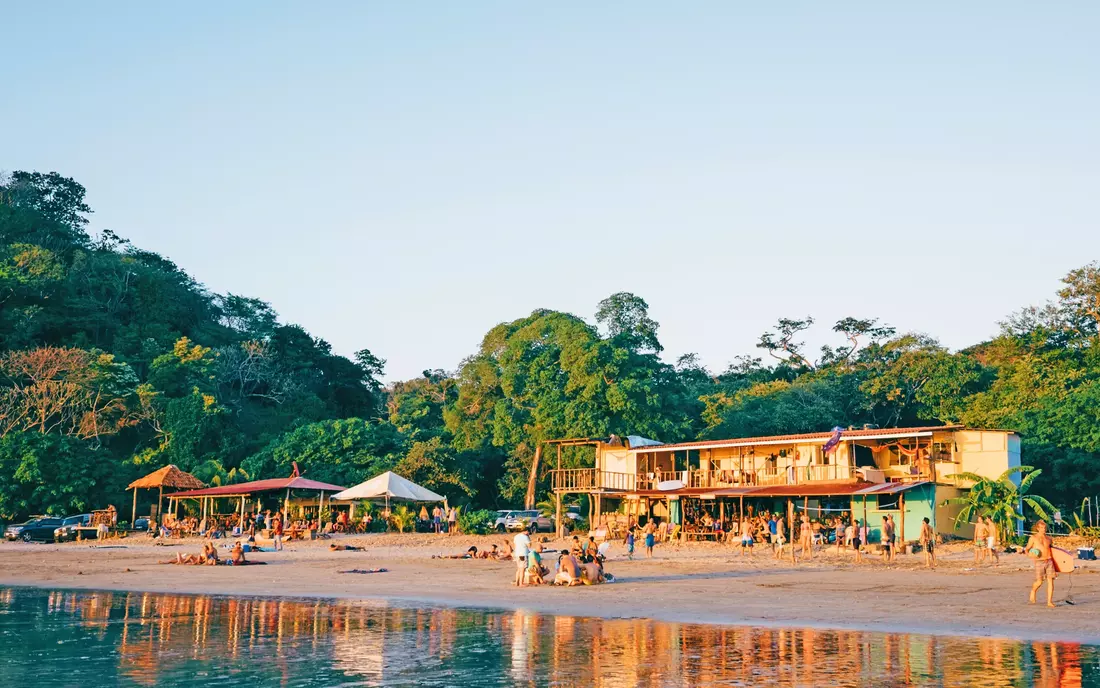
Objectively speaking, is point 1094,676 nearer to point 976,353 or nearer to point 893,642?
point 893,642

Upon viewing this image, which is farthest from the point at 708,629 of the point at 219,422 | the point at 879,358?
the point at 879,358

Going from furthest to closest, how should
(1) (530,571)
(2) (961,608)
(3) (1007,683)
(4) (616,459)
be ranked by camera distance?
(4) (616,459), (1) (530,571), (2) (961,608), (3) (1007,683)

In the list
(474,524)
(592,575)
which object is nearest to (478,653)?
(592,575)

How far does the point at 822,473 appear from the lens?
1448 inches

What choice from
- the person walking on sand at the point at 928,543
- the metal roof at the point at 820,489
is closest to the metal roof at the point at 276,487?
the metal roof at the point at 820,489

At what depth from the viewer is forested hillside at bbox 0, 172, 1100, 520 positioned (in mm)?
43906

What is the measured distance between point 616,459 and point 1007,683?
34.0 m

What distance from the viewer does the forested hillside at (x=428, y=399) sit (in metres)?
43.9

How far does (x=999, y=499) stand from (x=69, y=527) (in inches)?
1306

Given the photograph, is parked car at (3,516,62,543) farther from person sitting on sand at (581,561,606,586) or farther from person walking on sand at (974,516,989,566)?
person walking on sand at (974,516,989,566)

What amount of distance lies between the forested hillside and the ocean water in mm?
28986

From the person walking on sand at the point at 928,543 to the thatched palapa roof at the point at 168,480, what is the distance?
27645 mm

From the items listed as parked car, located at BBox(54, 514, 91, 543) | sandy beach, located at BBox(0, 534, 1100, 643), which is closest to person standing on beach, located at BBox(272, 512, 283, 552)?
sandy beach, located at BBox(0, 534, 1100, 643)

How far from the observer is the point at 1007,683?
10.7m
